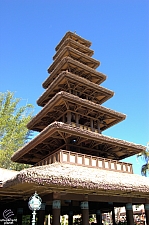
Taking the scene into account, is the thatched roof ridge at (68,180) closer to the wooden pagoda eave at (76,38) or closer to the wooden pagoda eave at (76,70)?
the wooden pagoda eave at (76,70)

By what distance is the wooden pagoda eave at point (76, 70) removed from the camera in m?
18.1

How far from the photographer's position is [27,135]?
31.5 m

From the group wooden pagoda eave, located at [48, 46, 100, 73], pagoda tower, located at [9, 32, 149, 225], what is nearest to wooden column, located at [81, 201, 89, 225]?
pagoda tower, located at [9, 32, 149, 225]

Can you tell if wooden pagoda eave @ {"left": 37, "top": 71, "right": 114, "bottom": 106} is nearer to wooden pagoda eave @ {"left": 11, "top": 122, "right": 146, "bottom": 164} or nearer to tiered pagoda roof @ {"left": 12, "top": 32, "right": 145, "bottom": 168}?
tiered pagoda roof @ {"left": 12, "top": 32, "right": 145, "bottom": 168}

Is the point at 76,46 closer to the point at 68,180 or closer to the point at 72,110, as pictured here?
the point at 72,110

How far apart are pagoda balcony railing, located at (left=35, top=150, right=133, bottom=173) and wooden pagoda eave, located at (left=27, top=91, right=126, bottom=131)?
390 cm

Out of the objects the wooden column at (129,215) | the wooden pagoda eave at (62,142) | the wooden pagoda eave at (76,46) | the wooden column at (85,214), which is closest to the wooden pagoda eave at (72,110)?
the wooden pagoda eave at (62,142)

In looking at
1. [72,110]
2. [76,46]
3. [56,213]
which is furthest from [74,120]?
[76,46]

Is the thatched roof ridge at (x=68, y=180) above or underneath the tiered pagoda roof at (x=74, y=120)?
Result: underneath

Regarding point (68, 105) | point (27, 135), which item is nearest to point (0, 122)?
point (27, 135)

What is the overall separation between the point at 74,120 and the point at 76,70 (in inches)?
198

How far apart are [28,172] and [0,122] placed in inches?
780

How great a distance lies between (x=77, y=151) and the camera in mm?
14852

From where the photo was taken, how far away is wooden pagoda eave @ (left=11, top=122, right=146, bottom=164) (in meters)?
12.5
